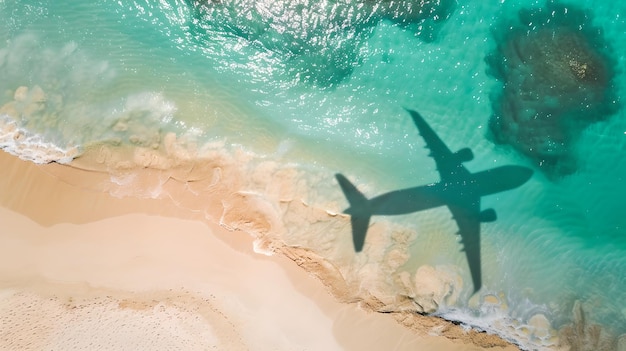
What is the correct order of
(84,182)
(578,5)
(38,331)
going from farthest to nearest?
(578,5) < (84,182) < (38,331)

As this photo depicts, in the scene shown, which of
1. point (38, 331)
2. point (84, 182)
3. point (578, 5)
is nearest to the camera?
point (38, 331)

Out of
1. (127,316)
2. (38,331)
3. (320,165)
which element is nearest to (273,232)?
(320,165)

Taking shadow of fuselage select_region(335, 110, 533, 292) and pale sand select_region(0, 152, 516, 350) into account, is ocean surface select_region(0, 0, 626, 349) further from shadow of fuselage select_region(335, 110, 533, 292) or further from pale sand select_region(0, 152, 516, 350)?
pale sand select_region(0, 152, 516, 350)

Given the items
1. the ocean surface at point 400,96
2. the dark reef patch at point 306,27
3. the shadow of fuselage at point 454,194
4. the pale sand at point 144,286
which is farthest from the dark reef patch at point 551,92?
the pale sand at point 144,286

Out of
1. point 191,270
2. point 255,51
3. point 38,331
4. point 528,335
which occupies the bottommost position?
point 38,331

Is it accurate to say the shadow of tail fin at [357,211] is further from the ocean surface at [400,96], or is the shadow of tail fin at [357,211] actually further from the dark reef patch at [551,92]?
the dark reef patch at [551,92]

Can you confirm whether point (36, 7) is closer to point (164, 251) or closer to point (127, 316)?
point (164, 251)
